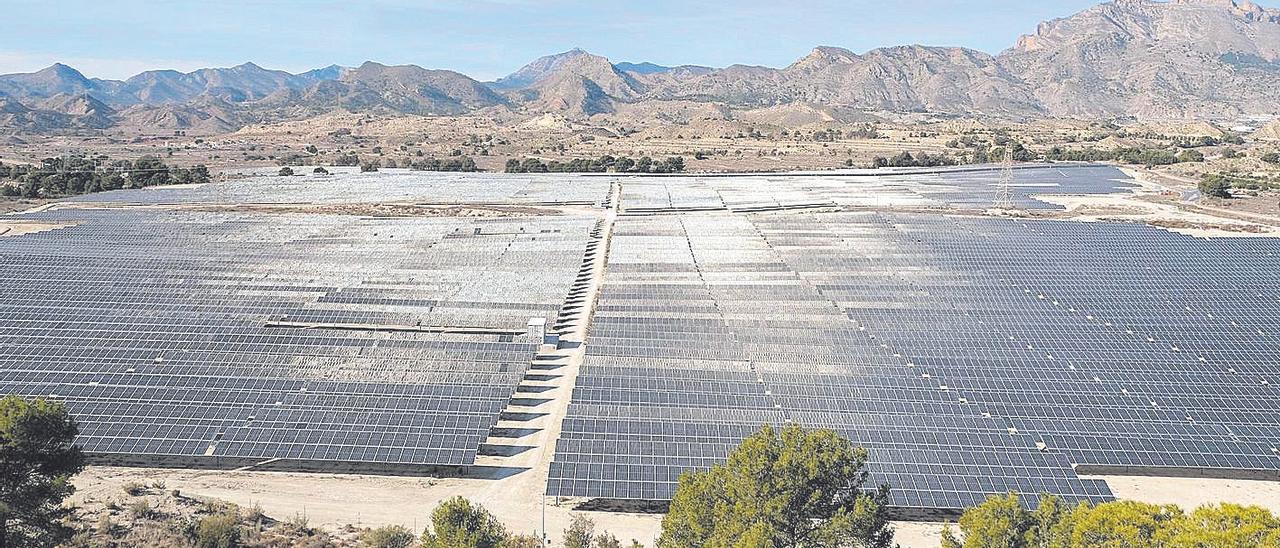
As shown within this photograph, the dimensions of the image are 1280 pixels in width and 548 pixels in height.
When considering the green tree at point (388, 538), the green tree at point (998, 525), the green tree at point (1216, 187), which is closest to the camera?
the green tree at point (998, 525)

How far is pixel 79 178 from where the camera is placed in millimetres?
95312

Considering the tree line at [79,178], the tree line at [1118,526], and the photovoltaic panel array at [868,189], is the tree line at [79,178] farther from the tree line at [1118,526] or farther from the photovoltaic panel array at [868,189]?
the tree line at [1118,526]

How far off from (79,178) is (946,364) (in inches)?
4138

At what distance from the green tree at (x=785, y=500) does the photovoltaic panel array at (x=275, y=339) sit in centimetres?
1117

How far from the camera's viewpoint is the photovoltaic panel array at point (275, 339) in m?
27.7

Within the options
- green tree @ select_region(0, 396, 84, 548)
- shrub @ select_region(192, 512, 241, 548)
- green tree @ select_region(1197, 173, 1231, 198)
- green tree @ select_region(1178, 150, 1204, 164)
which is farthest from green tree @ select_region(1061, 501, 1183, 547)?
green tree @ select_region(1178, 150, 1204, 164)

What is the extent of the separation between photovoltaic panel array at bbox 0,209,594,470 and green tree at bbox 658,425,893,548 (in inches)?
440

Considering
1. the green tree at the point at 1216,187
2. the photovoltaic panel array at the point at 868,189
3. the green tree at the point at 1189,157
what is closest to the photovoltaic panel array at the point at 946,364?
the photovoltaic panel array at the point at 868,189

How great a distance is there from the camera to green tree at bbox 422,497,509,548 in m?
18.5

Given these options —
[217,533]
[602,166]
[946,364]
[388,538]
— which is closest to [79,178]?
[602,166]

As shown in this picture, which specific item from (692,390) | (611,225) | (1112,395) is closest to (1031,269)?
(1112,395)

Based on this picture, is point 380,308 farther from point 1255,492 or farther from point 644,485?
point 1255,492

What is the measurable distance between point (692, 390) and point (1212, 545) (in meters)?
19.5

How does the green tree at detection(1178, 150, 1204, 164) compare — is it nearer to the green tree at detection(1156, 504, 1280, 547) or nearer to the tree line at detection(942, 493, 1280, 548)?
the tree line at detection(942, 493, 1280, 548)
